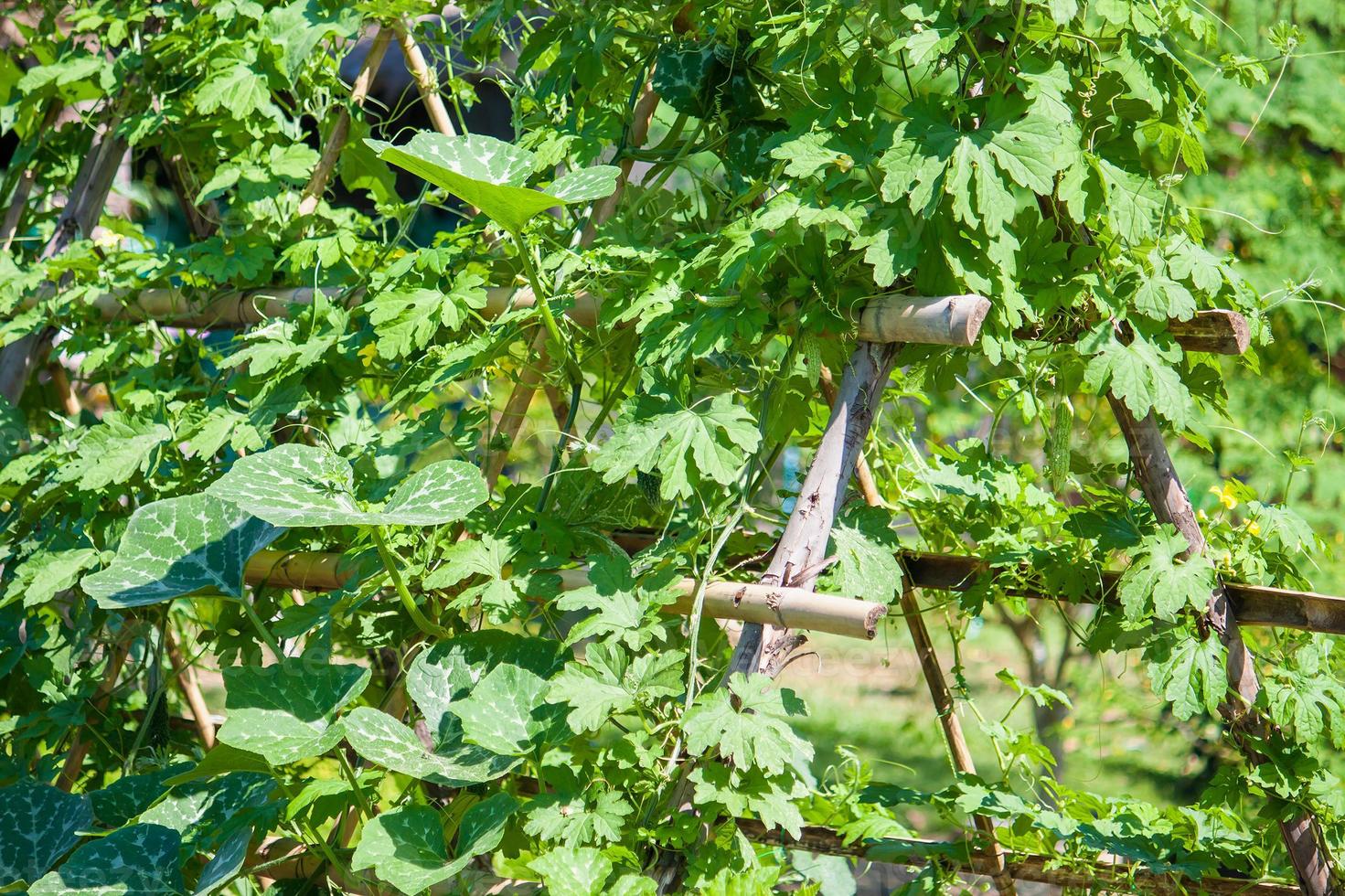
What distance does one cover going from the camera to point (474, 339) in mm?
1420

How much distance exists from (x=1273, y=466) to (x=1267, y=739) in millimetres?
2345

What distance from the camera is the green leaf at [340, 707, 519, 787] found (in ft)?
3.71

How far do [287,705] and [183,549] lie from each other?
261mm

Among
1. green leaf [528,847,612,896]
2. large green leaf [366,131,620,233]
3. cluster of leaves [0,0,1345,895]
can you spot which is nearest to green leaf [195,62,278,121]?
cluster of leaves [0,0,1345,895]

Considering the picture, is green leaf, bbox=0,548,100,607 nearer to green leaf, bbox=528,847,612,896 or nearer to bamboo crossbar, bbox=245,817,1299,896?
bamboo crossbar, bbox=245,817,1299,896

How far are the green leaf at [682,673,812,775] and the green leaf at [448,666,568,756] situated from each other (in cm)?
16

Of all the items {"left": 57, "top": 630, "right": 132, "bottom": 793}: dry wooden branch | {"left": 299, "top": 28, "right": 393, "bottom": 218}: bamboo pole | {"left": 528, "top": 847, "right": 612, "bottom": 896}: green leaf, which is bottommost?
{"left": 57, "top": 630, "right": 132, "bottom": 793}: dry wooden branch

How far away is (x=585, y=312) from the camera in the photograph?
147 cm

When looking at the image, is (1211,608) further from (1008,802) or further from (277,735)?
Answer: (277,735)

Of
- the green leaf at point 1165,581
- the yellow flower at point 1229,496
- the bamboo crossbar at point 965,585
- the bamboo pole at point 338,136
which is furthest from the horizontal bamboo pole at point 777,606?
the bamboo pole at point 338,136

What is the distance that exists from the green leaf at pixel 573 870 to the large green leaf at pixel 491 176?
2.06 ft

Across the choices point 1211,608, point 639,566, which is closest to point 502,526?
point 639,566

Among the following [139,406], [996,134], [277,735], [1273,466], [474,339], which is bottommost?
[1273,466]

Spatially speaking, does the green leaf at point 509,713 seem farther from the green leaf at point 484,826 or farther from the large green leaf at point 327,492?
the large green leaf at point 327,492
